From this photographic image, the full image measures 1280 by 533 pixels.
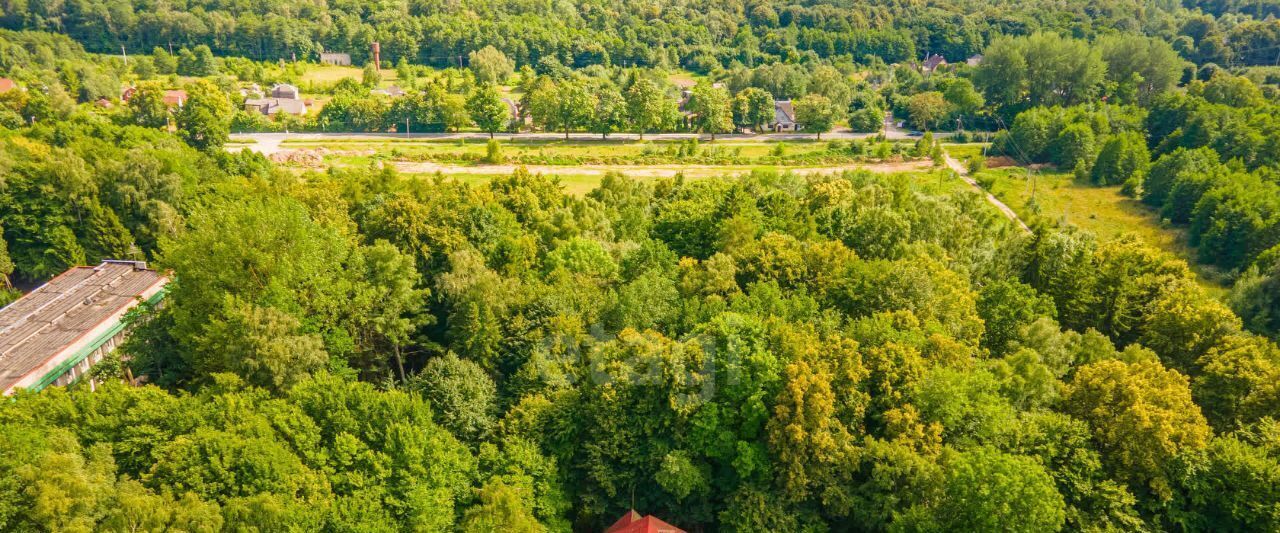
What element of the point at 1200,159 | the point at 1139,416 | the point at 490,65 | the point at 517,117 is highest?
the point at 490,65

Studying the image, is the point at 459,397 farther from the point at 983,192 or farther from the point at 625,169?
the point at 983,192

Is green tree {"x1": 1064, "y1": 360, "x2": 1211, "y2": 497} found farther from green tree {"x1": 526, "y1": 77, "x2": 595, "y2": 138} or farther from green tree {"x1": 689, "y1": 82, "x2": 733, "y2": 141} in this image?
green tree {"x1": 526, "y1": 77, "x2": 595, "y2": 138}

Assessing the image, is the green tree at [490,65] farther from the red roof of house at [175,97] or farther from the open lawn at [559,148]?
the red roof of house at [175,97]

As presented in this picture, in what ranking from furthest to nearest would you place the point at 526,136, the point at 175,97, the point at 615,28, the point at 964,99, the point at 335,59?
the point at 615,28, the point at 335,59, the point at 964,99, the point at 175,97, the point at 526,136

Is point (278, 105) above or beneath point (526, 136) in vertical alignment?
above

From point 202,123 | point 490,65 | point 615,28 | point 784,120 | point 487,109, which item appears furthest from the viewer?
point 615,28

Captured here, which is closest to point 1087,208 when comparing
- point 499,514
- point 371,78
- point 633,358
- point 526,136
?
point 633,358

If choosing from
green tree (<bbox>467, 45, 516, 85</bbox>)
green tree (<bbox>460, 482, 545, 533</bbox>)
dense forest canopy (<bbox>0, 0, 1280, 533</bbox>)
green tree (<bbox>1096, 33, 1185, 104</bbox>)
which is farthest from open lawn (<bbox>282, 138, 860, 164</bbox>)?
green tree (<bbox>460, 482, 545, 533</bbox>)

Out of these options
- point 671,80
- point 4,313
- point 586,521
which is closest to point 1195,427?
point 586,521
